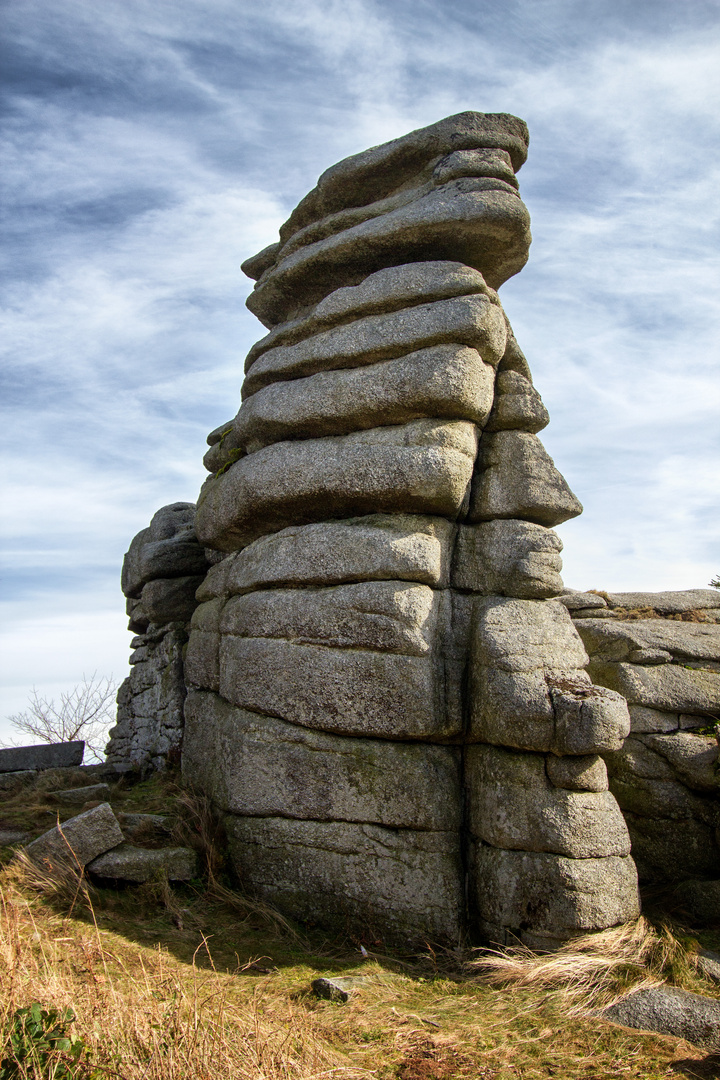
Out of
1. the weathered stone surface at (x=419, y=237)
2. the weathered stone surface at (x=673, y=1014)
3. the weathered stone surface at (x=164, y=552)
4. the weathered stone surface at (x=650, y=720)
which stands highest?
the weathered stone surface at (x=419, y=237)

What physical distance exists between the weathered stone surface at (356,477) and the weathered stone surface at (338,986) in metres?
5.20

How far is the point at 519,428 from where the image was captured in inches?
416

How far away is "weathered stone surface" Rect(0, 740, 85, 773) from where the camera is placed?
1292 centimetres

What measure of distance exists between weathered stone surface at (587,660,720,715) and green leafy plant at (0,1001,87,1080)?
24.2ft

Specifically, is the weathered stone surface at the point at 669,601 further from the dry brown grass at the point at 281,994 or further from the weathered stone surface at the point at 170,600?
the weathered stone surface at the point at 170,600

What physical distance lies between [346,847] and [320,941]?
99 centimetres

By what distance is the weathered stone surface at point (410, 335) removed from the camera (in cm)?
1005

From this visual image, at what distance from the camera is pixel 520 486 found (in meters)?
10.1

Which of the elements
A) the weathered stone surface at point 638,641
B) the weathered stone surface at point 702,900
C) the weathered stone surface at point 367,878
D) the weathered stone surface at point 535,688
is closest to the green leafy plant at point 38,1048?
the weathered stone surface at point 367,878

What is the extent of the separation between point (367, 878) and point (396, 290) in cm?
756

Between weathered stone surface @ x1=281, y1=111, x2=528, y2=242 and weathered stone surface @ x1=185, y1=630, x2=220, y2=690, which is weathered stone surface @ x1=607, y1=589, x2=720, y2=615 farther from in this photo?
weathered stone surface @ x1=281, y1=111, x2=528, y2=242

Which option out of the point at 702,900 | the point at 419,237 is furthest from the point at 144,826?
the point at 419,237

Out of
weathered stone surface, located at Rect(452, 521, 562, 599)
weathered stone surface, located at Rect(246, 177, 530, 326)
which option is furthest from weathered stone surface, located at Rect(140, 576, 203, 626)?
weathered stone surface, located at Rect(452, 521, 562, 599)

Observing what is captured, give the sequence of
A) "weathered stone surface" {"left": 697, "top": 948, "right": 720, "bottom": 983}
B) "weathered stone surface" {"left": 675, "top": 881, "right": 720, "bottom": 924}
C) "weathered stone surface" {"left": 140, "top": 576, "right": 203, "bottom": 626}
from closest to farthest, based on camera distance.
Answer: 1. "weathered stone surface" {"left": 697, "top": 948, "right": 720, "bottom": 983}
2. "weathered stone surface" {"left": 675, "top": 881, "right": 720, "bottom": 924}
3. "weathered stone surface" {"left": 140, "top": 576, "right": 203, "bottom": 626}
